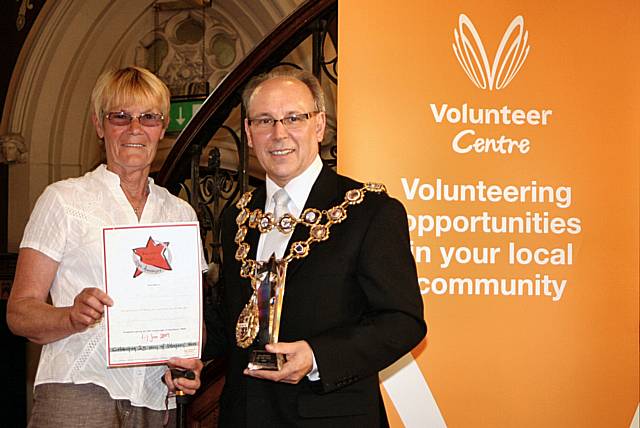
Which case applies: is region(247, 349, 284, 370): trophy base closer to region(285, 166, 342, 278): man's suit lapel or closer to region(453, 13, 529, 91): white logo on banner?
region(285, 166, 342, 278): man's suit lapel

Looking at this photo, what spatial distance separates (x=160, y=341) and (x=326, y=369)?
1.55 feet

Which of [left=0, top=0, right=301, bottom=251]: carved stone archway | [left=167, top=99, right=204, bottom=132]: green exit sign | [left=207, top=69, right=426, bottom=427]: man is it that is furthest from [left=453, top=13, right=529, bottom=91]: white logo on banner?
[left=167, top=99, right=204, bottom=132]: green exit sign

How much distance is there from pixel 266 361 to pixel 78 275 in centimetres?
71

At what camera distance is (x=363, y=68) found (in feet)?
10.3

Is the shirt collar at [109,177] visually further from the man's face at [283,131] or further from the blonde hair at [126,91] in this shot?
the man's face at [283,131]

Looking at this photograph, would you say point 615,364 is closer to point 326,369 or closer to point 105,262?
point 326,369

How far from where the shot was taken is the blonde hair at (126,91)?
247 centimetres

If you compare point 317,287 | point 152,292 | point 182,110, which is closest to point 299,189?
point 317,287

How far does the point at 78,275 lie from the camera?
95.7 inches

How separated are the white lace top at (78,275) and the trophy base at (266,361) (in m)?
0.55

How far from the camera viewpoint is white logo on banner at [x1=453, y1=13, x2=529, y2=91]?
3162 millimetres

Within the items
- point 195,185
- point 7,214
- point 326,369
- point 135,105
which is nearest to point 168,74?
point 7,214

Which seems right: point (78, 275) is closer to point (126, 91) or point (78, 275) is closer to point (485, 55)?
point (126, 91)

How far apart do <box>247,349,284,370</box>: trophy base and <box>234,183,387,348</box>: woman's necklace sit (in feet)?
0.66
